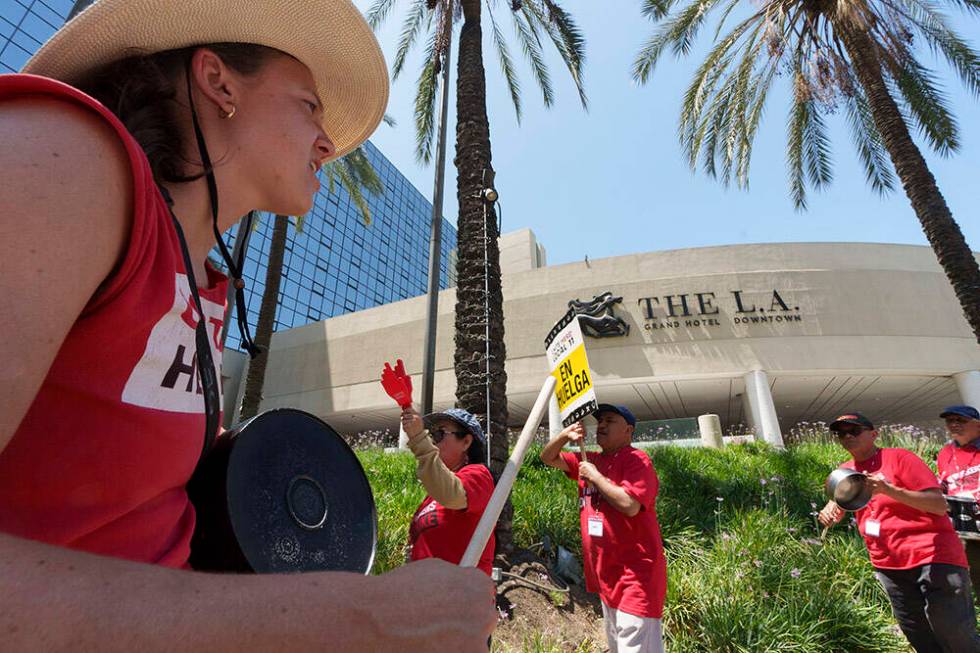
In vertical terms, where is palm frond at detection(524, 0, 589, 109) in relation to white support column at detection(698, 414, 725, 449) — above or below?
above

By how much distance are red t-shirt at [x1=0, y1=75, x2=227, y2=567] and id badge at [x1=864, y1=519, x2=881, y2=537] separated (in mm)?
5352

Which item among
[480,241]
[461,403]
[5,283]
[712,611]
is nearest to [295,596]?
[5,283]

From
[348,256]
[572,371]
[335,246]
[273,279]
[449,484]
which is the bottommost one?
[449,484]

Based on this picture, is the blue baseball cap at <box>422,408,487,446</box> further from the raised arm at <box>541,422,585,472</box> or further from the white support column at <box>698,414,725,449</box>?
the white support column at <box>698,414,725,449</box>

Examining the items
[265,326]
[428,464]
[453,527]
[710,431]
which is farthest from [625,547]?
[710,431]

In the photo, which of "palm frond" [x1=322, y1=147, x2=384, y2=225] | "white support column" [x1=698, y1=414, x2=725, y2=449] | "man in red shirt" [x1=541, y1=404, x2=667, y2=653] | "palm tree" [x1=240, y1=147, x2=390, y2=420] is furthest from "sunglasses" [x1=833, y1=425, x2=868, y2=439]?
"palm frond" [x1=322, y1=147, x2=384, y2=225]

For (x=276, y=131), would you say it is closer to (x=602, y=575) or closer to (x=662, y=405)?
(x=602, y=575)

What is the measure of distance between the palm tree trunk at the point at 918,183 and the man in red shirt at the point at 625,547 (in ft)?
24.2

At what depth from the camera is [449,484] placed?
3305 mm

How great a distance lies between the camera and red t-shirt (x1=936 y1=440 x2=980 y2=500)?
5.06 m

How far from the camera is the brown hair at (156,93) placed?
37.3 inches

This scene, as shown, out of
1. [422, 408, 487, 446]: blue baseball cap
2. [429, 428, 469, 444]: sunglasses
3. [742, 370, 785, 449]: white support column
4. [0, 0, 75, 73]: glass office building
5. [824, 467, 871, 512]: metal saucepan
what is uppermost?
[0, 0, 75, 73]: glass office building

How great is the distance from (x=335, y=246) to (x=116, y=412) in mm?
53831

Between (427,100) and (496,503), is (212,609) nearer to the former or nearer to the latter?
(496,503)
